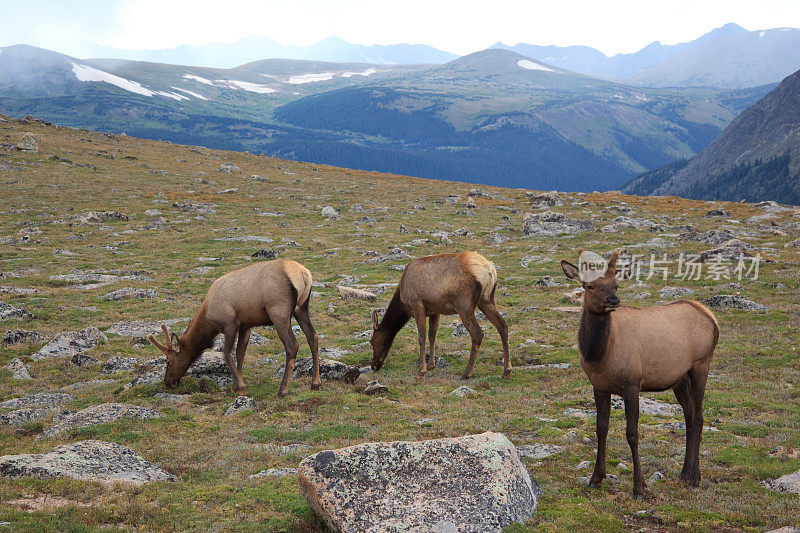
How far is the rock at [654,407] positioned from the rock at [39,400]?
1609 cm

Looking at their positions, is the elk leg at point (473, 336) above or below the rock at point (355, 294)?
above

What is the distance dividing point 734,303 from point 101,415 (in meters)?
27.7

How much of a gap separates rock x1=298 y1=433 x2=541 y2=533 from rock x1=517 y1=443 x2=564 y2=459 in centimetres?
230

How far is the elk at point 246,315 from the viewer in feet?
54.3

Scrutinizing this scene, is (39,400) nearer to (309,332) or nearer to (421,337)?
(309,332)

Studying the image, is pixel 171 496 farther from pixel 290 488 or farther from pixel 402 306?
pixel 402 306

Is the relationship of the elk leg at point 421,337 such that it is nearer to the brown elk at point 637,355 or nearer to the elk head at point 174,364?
the elk head at point 174,364

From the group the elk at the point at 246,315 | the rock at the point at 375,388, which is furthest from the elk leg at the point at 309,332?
the rock at the point at 375,388

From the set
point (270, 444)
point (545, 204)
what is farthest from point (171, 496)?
point (545, 204)

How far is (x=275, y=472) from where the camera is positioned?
11.1m

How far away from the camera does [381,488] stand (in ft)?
28.1

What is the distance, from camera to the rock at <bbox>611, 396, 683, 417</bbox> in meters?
15.0

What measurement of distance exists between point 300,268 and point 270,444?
6.10 m

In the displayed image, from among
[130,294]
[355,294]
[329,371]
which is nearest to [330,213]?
[355,294]
